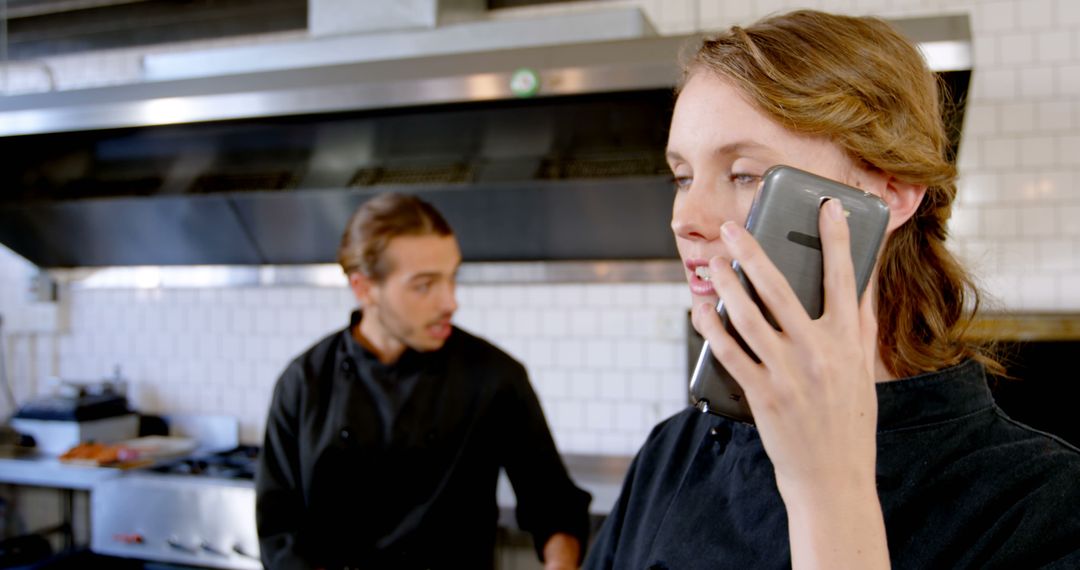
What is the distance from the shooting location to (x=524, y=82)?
263cm

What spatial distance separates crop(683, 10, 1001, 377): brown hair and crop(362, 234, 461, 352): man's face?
1.25 meters

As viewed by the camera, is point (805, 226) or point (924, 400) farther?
point (924, 400)

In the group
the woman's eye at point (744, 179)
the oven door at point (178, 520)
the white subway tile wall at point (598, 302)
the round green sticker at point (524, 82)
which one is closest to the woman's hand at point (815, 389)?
the woman's eye at point (744, 179)

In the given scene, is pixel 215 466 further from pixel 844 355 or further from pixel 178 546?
pixel 844 355

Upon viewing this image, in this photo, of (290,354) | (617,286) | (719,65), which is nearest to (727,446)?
(719,65)

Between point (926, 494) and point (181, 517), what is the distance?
3053 mm

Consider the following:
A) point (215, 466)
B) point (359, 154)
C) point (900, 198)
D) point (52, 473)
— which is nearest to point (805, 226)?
point (900, 198)

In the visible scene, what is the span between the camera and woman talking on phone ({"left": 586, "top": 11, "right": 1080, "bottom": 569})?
0.61 meters

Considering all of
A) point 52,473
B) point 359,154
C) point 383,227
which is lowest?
point 52,473

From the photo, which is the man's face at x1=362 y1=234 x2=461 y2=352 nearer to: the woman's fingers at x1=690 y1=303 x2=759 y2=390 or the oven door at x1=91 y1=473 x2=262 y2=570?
the oven door at x1=91 y1=473 x2=262 y2=570

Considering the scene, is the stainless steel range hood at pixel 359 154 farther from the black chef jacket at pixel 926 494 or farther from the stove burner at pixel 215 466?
the black chef jacket at pixel 926 494

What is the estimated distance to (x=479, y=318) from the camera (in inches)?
144

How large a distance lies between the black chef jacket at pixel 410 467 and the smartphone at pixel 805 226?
1466 millimetres

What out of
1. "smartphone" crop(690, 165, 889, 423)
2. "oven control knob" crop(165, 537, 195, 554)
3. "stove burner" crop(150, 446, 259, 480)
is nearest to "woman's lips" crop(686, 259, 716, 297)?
"smartphone" crop(690, 165, 889, 423)
